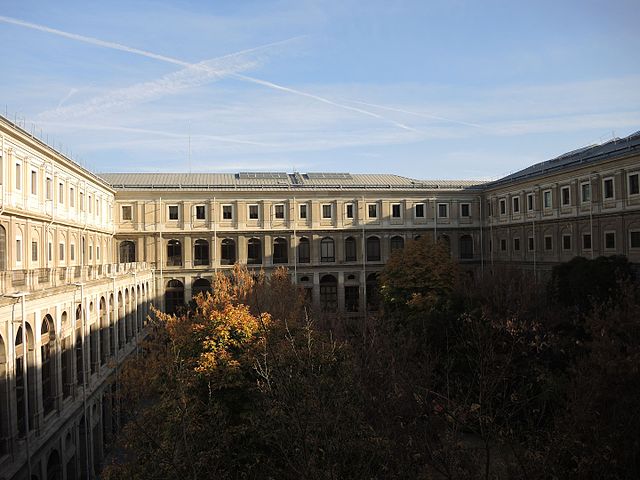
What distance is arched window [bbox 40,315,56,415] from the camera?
22.6 m

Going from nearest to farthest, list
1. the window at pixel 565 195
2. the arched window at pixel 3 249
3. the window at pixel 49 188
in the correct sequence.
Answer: the arched window at pixel 3 249, the window at pixel 49 188, the window at pixel 565 195

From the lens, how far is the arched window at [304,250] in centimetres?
5631

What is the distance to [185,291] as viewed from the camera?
177ft

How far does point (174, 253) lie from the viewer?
54688 millimetres

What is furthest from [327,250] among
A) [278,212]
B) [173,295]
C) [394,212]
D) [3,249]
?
[3,249]

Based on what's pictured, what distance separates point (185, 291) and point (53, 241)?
834 inches

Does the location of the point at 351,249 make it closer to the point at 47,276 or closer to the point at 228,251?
the point at 228,251

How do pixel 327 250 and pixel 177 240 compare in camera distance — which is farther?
pixel 327 250

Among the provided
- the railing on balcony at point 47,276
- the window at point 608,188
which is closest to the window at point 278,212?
the railing on balcony at point 47,276

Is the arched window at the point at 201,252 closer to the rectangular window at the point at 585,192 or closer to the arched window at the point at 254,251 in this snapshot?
the arched window at the point at 254,251

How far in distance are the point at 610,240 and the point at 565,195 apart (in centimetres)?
643

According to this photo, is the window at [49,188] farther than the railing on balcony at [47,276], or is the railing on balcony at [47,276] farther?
the window at [49,188]

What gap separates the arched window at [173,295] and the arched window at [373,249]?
60.2ft

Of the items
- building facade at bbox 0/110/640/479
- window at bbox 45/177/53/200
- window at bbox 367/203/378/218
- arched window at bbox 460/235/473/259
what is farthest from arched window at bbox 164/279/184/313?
arched window at bbox 460/235/473/259
